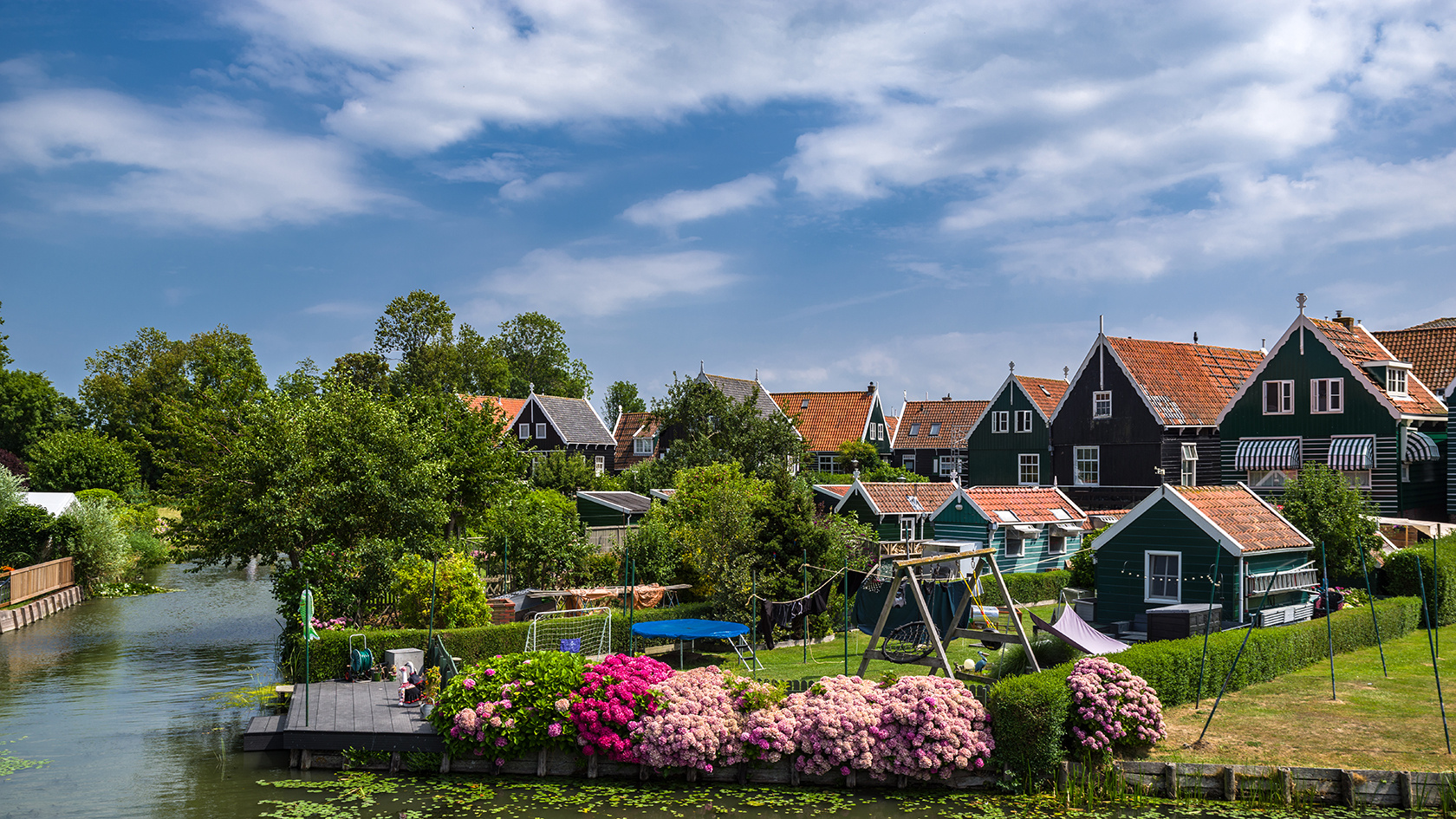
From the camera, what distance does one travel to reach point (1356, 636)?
72.2ft

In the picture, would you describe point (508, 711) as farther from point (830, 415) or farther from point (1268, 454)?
point (830, 415)

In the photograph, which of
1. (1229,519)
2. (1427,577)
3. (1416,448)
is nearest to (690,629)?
(1229,519)

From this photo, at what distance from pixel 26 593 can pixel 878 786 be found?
28.9 metres

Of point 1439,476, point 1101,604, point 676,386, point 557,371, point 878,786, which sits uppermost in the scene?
point 557,371

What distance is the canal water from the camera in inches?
545

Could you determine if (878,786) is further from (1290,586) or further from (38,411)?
(38,411)

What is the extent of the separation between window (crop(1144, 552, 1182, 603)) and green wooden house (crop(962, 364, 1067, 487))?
2600 cm

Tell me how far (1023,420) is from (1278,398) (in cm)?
1362

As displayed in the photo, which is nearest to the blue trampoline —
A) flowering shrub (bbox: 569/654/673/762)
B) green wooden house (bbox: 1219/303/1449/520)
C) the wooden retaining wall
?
flowering shrub (bbox: 569/654/673/762)

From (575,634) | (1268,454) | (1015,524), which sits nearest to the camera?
(575,634)

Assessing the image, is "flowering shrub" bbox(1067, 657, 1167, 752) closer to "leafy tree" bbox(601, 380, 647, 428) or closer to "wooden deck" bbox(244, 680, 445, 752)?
"wooden deck" bbox(244, 680, 445, 752)

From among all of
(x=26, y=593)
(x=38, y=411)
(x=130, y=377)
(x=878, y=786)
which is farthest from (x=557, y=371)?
(x=878, y=786)

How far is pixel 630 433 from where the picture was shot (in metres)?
72.9

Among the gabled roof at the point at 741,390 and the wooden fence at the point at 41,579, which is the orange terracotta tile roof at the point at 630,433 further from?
the wooden fence at the point at 41,579
